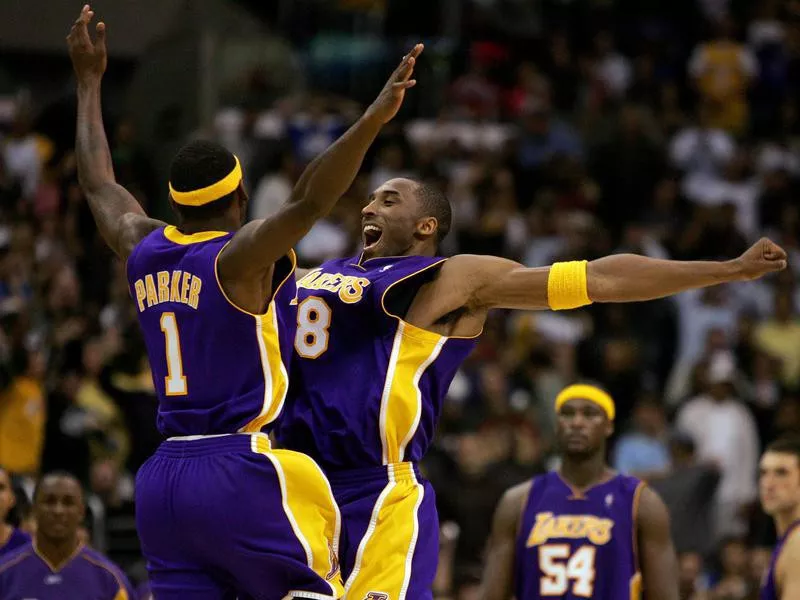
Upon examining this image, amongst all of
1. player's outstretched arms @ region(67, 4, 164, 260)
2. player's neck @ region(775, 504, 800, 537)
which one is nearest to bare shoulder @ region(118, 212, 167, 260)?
player's outstretched arms @ region(67, 4, 164, 260)

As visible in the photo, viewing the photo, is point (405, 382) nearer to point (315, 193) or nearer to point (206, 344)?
point (206, 344)

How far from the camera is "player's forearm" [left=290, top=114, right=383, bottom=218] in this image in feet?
17.0

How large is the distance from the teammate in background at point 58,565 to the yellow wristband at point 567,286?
3.49 metres

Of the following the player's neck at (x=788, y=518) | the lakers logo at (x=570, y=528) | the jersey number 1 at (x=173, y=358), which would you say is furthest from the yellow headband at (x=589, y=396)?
the jersey number 1 at (x=173, y=358)

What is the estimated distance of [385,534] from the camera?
6309 mm

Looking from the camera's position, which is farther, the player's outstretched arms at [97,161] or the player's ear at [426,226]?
the player's ear at [426,226]

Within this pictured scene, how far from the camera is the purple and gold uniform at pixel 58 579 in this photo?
818 centimetres

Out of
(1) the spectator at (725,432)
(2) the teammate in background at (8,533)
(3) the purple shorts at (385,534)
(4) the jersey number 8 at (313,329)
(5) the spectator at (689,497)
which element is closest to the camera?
(3) the purple shorts at (385,534)

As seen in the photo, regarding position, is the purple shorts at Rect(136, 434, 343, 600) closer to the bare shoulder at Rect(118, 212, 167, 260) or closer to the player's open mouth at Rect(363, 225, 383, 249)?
the bare shoulder at Rect(118, 212, 167, 260)

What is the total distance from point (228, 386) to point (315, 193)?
0.79 m

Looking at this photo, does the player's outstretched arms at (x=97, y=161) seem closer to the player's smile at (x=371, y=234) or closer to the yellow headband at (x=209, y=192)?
the yellow headband at (x=209, y=192)

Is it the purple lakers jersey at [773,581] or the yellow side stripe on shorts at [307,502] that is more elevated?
the yellow side stripe on shorts at [307,502]

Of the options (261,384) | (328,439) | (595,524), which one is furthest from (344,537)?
(595,524)

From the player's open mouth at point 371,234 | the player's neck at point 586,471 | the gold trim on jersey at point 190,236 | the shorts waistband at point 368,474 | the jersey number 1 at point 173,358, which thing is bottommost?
the player's neck at point 586,471
